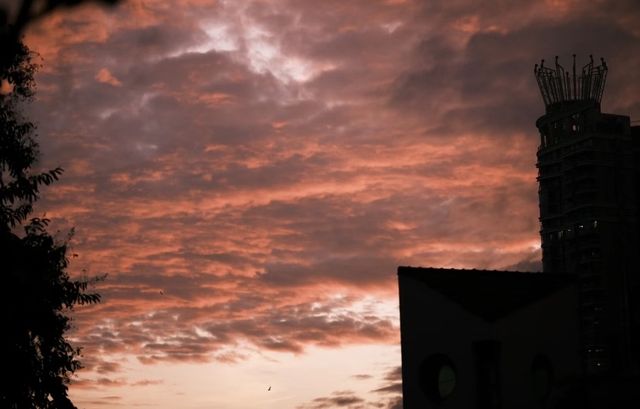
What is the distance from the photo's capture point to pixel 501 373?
53.8 metres

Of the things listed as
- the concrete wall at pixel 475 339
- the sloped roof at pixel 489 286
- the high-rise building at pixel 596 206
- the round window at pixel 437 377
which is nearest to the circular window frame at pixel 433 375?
the round window at pixel 437 377

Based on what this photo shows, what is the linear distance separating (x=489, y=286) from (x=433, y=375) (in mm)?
7420

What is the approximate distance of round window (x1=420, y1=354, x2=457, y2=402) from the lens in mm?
55531

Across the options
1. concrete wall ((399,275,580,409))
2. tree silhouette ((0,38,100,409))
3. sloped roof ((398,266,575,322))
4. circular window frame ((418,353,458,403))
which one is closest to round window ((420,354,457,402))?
circular window frame ((418,353,458,403))

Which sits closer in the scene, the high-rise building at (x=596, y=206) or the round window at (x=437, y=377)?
the round window at (x=437, y=377)

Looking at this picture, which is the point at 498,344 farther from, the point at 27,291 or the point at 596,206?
the point at 596,206

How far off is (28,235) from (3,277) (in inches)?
395

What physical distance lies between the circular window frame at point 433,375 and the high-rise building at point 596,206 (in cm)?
12140

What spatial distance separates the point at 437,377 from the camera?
2212 inches

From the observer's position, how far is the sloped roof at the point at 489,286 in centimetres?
5569

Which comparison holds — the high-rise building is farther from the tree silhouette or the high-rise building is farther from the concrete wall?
the tree silhouette

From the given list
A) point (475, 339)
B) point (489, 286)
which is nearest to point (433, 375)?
point (475, 339)

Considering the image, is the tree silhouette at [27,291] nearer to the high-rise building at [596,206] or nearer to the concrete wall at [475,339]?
the concrete wall at [475,339]

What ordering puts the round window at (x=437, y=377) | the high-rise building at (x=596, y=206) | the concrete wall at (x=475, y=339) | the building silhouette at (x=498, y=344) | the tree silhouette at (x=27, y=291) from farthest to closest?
the high-rise building at (x=596, y=206) < the round window at (x=437, y=377) < the concrete wall at (x=475, y=339) < the building silhouette at (x=498, y=344) < the tree silhouette at (x=27, y=291)
